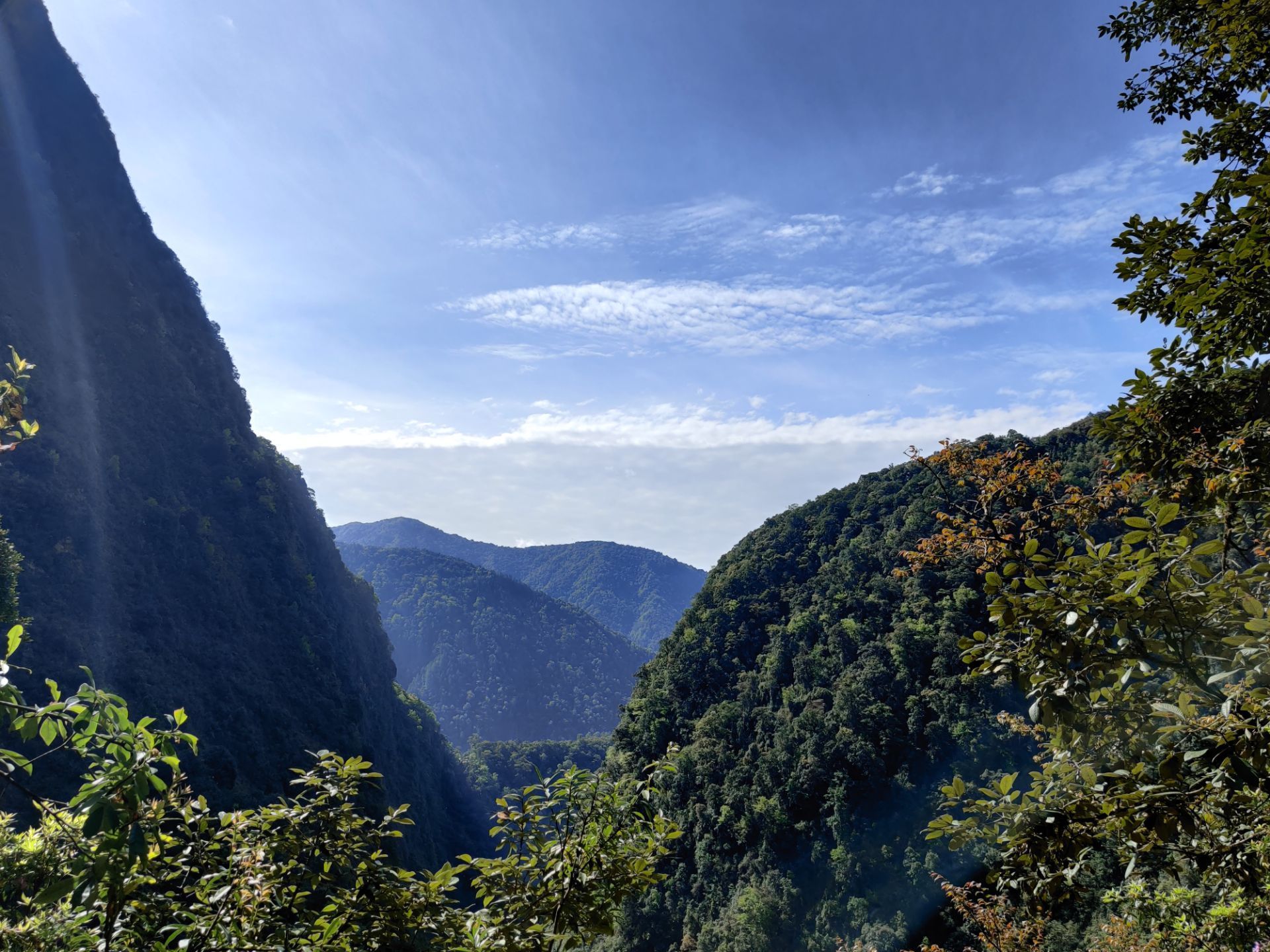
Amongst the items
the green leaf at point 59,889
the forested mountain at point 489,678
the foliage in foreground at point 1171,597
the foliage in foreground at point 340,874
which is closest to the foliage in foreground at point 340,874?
the foliage in foreground at point 340,874

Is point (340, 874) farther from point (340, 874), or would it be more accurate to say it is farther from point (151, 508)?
point (151, 508)

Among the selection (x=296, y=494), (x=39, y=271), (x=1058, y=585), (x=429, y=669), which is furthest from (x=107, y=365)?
(x=429, y=669)

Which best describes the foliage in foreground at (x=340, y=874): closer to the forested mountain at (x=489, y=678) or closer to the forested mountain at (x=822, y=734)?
the forested mountain at (x=822, y=734)

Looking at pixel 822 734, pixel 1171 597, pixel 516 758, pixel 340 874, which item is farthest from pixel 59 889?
pixel 516 758

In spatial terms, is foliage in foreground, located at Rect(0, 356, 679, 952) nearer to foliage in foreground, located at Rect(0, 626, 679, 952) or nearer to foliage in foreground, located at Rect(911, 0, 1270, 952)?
foliage in foreground, located at Rect(0, 626, 679, 952)

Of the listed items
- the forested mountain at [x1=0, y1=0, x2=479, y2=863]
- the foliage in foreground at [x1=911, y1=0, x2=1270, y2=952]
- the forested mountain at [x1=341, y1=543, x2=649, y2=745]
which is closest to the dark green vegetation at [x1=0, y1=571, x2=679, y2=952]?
the foliage in foreground at [x1=911, y1=0, x2=1270, y2=952]
